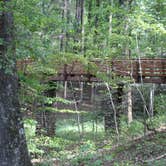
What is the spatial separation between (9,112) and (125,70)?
9.38 metres

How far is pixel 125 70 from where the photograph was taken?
15047 millimetres

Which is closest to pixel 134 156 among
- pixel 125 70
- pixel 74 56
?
pixel 74 56

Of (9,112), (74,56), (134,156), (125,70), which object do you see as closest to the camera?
(9,112)

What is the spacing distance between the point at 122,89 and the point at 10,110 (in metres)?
9.64

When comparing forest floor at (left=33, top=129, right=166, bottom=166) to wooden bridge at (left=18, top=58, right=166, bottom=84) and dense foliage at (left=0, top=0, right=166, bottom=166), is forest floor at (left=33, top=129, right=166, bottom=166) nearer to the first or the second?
dense foliage at (left=0, top=0, right=166, bottom=166)

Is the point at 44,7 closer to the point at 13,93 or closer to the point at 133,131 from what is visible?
the point at 13,93

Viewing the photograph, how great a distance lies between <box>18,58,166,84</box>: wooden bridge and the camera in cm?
1396

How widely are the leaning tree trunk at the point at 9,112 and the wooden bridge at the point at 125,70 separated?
7.36m

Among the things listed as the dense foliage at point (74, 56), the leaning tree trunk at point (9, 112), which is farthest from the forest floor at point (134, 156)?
the leaning tree trunk at point (9, 112)

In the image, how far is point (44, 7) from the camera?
7.47 meters

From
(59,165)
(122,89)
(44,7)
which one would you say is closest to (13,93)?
(44,7)

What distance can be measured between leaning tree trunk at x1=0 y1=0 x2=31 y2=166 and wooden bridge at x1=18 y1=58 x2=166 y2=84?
7.36 meters

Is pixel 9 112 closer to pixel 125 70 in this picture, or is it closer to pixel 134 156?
pixel 134 156

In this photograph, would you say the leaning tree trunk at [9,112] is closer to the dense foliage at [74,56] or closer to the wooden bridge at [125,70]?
the dense foliage at [74,56]
